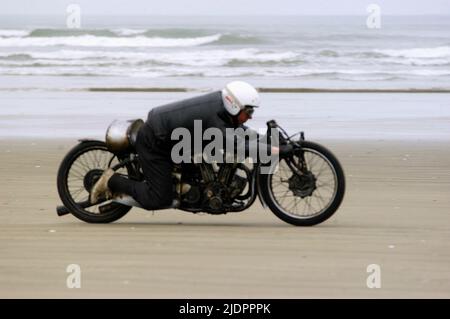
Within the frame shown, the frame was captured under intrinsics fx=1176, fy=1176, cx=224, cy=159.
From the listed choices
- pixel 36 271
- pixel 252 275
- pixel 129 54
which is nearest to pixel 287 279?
pixel 252 275

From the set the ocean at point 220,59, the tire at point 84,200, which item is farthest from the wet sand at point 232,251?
the ocean at point 220,59

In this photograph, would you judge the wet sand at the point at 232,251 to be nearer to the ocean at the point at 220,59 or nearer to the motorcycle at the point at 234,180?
the motorcycle at the point at 234,180

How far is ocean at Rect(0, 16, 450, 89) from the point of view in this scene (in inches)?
1169

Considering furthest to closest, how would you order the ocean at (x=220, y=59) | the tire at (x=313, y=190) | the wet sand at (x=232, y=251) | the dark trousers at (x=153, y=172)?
the ocean at (x=220, y=59), the dark trousers at (x=153, y=172), the tire at (x=313, y=190), the wet sand at (x=232, y=251)

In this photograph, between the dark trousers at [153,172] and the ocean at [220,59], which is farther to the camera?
the ocean at [220,59]

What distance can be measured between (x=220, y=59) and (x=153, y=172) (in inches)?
1198

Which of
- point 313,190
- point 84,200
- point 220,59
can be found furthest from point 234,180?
point 220,59

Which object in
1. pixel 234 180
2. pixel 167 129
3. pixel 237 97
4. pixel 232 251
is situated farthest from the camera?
pixel 234 180

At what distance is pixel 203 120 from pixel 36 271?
2119mm

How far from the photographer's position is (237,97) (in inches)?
337

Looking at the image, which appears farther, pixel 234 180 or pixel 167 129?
pixel 234 180

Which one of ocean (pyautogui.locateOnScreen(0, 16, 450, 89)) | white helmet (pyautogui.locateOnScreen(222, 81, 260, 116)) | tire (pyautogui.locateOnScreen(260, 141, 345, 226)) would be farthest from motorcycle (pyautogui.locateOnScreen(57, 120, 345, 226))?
ocean (pyautogui.locateOnScreen(0, 16, 450, 89))

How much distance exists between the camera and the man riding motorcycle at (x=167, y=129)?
8.60 m

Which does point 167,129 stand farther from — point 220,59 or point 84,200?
point 220,59
